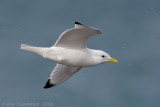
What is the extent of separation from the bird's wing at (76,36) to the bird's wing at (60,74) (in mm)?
1552

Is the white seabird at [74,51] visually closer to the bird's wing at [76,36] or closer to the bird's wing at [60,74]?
the bird's wing at [76,36]

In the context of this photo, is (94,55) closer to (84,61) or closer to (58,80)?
(84,61)

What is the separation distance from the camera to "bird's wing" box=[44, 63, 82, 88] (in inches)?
594

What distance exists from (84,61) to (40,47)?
141 cm

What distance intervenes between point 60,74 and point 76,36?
225 centimetres

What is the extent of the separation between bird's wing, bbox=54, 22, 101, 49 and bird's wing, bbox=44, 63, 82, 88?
5.09 feet

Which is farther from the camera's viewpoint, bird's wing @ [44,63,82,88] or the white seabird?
bird's wing @ [44,63,82,88]

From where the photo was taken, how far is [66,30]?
42.3 feet

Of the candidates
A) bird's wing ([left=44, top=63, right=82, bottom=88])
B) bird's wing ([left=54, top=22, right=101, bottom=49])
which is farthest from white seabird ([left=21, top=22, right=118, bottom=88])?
bird's wing ([left=44, top=63, right=82, bottom=88])

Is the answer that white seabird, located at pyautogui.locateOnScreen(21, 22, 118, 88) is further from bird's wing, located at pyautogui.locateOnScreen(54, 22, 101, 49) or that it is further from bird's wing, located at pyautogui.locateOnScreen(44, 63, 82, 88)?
bird's wing, located at pyautogui.locateOnScreen(44, 63, 82, 88)

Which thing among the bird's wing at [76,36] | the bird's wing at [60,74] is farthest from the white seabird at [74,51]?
the bird's wing at [60,74]

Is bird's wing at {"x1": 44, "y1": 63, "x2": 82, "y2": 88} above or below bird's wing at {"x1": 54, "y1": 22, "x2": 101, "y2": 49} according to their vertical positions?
below

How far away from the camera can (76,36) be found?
13273mm

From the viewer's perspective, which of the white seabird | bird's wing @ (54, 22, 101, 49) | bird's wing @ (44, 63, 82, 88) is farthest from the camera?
bird's wing @ (44, 63, 82, 88)
